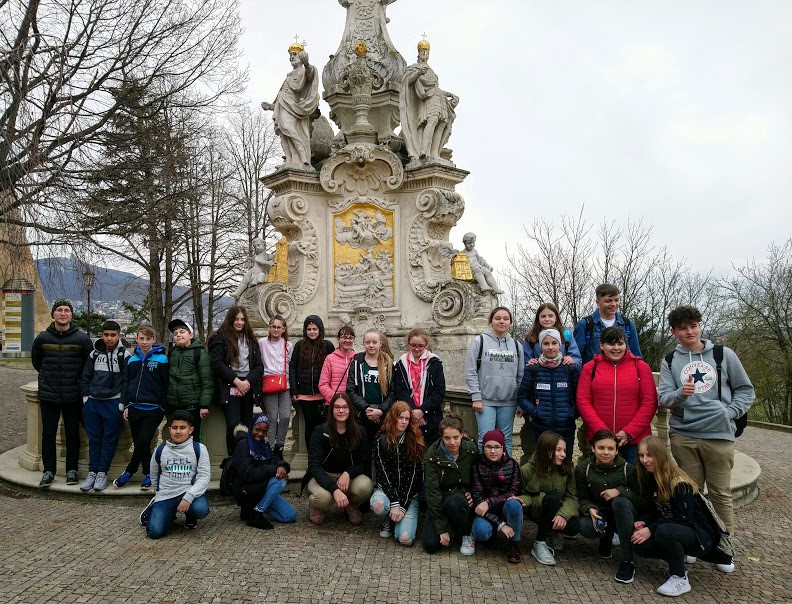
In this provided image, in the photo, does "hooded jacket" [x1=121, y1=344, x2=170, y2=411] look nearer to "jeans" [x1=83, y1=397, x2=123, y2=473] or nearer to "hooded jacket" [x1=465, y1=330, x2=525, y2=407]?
Answer: "jeans" [x1=83, y1=397, x2=123, y2=473]

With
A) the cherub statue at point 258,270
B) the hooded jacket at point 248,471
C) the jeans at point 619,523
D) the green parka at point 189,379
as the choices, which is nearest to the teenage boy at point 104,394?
the green parka at point 189,379

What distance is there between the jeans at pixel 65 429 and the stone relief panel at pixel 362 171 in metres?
5.13

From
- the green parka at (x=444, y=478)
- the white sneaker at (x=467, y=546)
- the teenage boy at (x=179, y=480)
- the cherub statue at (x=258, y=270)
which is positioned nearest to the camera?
the white sneaker at (x=467, y=546)

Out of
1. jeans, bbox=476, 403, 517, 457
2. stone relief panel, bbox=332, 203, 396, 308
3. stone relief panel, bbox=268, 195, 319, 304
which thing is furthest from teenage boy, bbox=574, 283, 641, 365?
stone relief panel, bbox=268, 195, 319, 304

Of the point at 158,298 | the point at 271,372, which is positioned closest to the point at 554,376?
the point at 271,372

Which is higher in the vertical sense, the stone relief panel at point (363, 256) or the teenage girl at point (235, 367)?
the stone relief panel at point (363, 256)

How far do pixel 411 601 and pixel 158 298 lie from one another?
2079 centimetres

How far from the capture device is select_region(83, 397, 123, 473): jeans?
22.7ft

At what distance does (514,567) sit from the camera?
5098 mm

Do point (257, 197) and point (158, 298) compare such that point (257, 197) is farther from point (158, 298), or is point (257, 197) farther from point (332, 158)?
point (332, 158)

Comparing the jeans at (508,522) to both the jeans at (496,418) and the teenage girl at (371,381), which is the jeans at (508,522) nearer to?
the jeans at (496,418)

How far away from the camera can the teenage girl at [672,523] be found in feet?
15.7

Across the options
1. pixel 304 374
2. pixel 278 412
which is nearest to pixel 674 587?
pixel 304 374

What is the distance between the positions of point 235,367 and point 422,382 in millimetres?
1806
